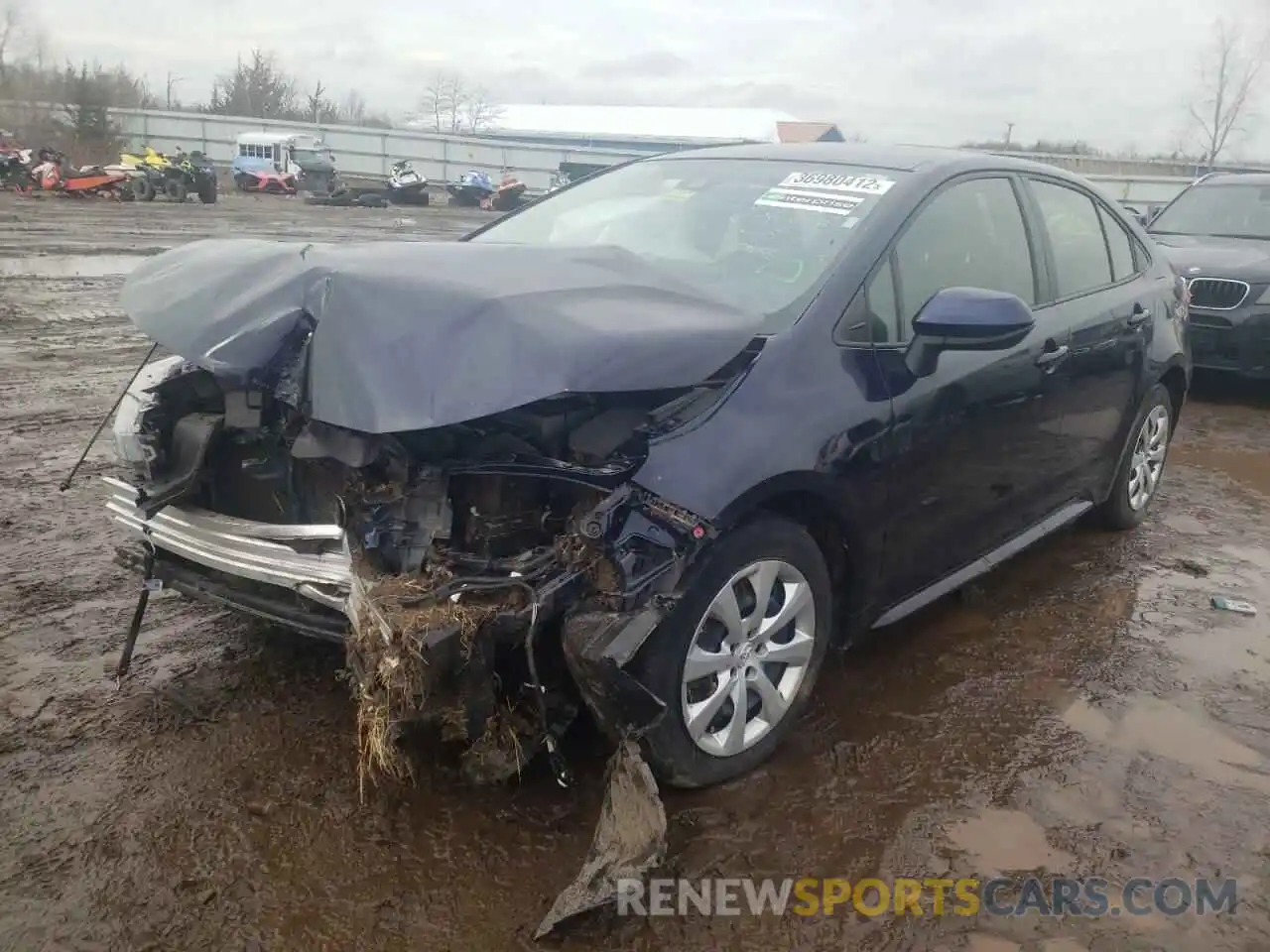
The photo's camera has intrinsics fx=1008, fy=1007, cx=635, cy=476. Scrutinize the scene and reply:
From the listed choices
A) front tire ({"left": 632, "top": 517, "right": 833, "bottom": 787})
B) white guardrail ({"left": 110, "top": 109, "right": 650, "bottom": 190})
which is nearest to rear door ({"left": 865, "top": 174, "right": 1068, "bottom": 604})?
front tire ({"left": 632, "top": 517, "right": 833, "bottom": 787})

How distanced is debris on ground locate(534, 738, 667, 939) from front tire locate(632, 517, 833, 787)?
12cm

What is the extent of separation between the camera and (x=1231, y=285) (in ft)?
26.2

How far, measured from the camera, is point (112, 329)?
9258 mm

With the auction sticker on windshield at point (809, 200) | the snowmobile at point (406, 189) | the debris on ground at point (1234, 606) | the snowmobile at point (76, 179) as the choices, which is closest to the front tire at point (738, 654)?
the auction sticker on windshield at point (809, 200)

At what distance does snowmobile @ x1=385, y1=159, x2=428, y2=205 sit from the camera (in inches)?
1292

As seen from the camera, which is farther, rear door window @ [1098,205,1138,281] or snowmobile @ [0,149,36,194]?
snowmobile @ [0,149,36,194]

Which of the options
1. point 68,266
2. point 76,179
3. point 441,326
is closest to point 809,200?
point 441,326

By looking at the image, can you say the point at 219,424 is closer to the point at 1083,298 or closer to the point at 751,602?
the point at 751,602

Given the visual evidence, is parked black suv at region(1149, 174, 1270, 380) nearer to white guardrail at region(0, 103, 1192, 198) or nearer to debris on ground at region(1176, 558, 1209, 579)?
debris on ground at region(1176, 558, 1209, 579)

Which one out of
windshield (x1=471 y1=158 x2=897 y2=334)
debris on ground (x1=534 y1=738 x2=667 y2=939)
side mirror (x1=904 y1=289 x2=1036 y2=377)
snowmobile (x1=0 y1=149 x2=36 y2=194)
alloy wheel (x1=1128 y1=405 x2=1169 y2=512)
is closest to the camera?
debris on ground (x1=534 y1=738 x2=667 y2=939)

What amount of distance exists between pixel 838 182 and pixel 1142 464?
2.61 meters

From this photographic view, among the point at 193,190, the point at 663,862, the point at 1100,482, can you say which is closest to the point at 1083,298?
the point at 1100,482

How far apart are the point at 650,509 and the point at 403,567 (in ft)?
2.19

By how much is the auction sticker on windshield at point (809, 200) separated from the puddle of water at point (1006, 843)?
1.95m
